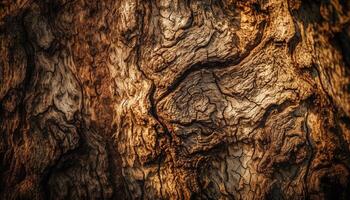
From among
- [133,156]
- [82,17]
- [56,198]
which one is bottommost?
[56,198]

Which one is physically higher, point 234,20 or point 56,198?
point 234,20

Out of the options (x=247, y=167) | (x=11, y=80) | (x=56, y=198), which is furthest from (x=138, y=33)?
(x=56, y=198)

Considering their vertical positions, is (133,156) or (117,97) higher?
(117,97)

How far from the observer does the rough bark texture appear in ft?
4.85

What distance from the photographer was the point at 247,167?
153cm

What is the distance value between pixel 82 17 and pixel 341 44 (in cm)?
162

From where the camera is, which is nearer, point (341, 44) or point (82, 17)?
point (341, 44)

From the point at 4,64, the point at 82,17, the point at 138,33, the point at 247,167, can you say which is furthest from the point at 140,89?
the point at 4,64

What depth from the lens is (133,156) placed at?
158 centimetres

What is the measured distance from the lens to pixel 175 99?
1.53 m

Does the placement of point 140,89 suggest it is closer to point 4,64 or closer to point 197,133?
point 197,133

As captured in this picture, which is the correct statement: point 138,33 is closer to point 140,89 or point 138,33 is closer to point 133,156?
point 140,89

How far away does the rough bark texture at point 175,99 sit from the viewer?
148 centimetres

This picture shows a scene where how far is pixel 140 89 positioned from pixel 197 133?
→ 439 mm
